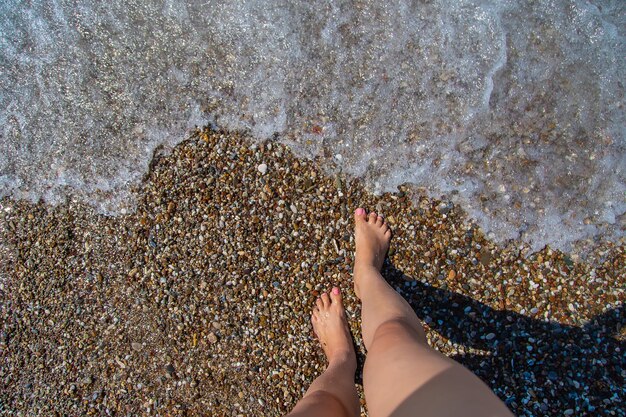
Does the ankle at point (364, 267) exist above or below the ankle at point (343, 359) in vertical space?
above

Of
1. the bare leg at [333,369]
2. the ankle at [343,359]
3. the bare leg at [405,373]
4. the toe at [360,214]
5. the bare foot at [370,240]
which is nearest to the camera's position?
the bare leg at [405,373]

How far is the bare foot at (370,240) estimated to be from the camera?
9.30 ft

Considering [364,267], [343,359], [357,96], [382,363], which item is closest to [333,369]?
[343,359]

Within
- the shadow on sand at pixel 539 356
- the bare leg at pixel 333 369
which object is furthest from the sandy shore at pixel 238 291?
the bare leg at pixel 333 369

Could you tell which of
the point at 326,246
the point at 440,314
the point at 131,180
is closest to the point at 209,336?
the point at 326,246

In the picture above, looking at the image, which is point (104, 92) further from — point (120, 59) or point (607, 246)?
point (607, 246)

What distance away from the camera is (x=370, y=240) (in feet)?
9.34

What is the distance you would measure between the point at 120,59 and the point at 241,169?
1.15m

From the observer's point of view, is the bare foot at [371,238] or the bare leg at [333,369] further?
the bare foot at [371,238]

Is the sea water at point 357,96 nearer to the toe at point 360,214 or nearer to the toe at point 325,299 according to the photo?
the toe at point 360,214

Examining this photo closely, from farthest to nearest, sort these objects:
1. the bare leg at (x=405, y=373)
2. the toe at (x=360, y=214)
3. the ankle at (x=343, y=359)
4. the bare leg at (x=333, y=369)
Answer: the toe at (x=360, y=214) < the ankle at (x=343, y=359) < the bare leg at (x=333, y=369) < the bare leg at (x=405, y=373)

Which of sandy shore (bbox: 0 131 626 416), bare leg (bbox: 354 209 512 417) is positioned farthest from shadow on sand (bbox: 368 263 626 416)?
bare leg (bbox: 354 209 512 417)

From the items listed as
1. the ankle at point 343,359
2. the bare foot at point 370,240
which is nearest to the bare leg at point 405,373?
the bare foot at point 370,240

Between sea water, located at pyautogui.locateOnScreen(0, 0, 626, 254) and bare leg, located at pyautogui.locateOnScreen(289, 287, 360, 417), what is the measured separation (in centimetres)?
84
